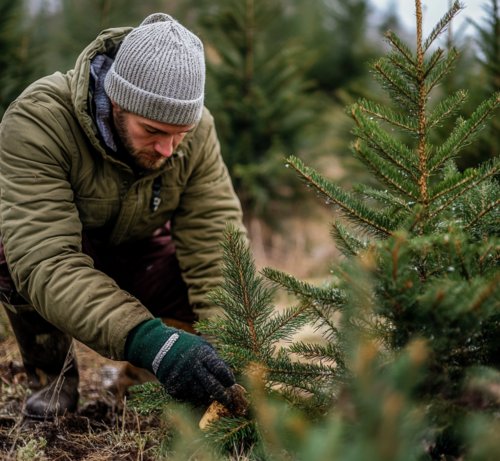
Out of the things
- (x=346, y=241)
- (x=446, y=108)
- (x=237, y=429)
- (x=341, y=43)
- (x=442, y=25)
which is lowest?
(x=237, y=429)

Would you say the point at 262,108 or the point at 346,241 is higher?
the point at 346,241

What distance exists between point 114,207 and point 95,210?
93 mm

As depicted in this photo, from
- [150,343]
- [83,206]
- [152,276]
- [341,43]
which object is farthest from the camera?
[341,43]

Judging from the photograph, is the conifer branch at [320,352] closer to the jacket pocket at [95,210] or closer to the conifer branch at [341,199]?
the conifer branch at [341,199]

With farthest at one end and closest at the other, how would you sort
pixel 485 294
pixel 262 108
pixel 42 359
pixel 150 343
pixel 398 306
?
pixel 262 108, pixel 42 359, pixel 150 343, pixel 398 306, pixel 485 294

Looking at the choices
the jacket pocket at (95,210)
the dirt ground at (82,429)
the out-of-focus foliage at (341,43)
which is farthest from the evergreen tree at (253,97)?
the dirt ground at (82,429)

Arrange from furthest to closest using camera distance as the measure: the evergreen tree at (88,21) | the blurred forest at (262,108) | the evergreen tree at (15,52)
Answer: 1. the evergreen tree at (88,21)
2. the blurred forest at (262,108)
3. the evergreen tree at (15,52)

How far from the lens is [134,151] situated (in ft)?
6.98

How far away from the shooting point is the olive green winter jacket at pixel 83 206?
1.73 m

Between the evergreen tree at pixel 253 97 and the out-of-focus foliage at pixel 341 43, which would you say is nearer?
the evergreen tree at pixel 253 97

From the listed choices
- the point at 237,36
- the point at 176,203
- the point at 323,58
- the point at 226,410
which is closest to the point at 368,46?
the point at 323,58

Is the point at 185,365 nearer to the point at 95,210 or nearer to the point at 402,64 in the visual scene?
the point at 95,210

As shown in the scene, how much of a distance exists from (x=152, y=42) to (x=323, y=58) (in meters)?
7.92

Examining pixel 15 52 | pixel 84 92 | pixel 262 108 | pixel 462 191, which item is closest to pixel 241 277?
pixel 462 191
